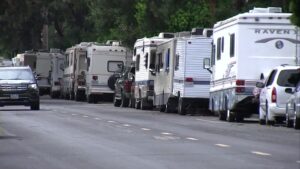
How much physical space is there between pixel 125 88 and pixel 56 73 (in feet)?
64.0

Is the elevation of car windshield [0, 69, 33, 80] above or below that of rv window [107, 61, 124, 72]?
below

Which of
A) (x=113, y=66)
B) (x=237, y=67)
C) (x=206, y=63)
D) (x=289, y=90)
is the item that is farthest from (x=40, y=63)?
(x=289, y=90)

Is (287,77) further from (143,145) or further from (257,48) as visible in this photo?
(143,145)

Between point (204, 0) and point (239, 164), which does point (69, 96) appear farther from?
point (239, 164)

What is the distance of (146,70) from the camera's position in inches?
1742

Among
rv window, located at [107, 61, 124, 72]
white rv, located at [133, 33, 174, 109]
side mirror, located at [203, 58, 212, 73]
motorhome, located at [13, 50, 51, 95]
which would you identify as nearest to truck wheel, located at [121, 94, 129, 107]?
white rv, located at [133, 33, 174, 109]

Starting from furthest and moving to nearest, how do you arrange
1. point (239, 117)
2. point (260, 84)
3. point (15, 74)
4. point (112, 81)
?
point (112, 81) → point (15, 74) → point (239, 117) → point (260, 84)

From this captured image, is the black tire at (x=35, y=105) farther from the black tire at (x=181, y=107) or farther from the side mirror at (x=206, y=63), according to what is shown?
the side mirror at (x=206, y=63)

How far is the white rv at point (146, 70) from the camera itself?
43594 millimetres

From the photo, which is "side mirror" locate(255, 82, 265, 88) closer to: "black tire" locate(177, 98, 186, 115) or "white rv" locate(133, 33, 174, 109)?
"black tire" locate(177, 98, 186, 115)

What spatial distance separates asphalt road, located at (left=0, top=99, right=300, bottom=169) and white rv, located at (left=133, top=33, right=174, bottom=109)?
1368 cm

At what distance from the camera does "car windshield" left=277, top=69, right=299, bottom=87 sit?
29.2m

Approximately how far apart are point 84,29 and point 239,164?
65809mm

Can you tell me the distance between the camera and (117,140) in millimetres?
21781
